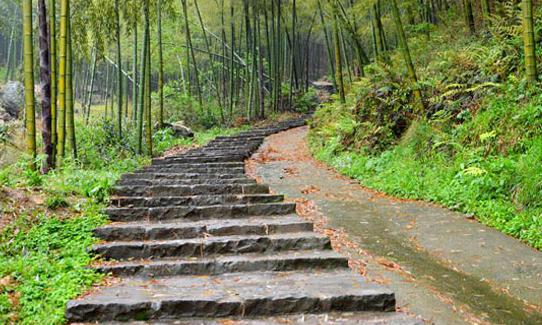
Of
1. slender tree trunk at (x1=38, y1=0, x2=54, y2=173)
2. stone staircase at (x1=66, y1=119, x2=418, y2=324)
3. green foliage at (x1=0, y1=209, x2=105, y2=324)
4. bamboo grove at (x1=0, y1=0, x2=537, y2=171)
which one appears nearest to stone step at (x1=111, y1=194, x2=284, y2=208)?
stone staircase at (x1=66, y1=119, x2=418, y2=324)

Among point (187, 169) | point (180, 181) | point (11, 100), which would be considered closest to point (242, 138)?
point (187, 169)

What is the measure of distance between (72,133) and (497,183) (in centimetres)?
665

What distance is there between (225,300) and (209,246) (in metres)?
1.03

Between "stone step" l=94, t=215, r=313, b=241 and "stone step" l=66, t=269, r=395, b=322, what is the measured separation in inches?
35.7

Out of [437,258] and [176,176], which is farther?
[176,176]

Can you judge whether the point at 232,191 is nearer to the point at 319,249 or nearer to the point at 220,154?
the point at 319,249

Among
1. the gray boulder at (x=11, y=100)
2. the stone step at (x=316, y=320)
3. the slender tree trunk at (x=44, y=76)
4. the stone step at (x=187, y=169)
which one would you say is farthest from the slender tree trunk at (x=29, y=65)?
the gray boulder at (x=11, y=100)

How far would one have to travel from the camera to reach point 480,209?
5.53 meters

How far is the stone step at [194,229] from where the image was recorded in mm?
4482

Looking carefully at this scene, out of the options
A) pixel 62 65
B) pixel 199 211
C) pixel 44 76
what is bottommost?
pixel 199 211

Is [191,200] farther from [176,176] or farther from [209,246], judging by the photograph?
[176,176]

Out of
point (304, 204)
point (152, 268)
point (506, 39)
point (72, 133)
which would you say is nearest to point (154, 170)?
point (72, 133)

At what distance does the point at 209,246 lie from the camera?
13.9ft

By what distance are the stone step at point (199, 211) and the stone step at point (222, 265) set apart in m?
0.98
